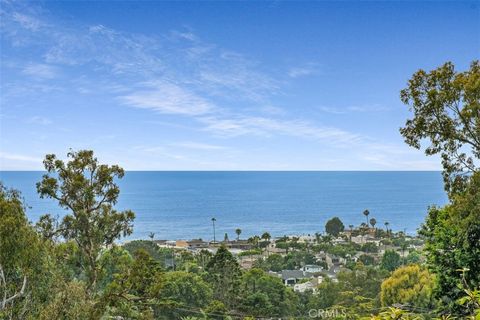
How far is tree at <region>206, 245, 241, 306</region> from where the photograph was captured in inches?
798

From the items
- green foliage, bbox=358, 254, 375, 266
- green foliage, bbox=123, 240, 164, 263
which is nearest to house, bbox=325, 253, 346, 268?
green foliage, bbox=358, 254, 375, 266

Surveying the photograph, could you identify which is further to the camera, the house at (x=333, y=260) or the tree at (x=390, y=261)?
the house at (x=333, y=260)

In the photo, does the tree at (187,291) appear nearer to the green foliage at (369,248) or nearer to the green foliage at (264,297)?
the green foliage at (264,297)

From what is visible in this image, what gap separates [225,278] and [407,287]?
28.3 ft

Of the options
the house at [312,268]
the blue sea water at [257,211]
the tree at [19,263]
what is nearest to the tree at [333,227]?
the blue sea water at [257,211]

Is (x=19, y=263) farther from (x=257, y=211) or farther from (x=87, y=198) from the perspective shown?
(x=257, y=211)

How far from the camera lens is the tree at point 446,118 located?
19.5 ft

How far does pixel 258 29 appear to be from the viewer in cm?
1936

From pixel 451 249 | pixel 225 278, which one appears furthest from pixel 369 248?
pixel 451 249

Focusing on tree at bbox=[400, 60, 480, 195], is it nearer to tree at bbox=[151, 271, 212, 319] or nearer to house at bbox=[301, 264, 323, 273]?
tree at bbox=[151, 271, 212, 319]

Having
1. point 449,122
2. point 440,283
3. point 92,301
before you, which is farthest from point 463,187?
point 92,301

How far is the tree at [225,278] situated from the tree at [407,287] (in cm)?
708

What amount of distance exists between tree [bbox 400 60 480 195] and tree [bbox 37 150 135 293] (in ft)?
16.4

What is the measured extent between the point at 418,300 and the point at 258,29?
502 inches
